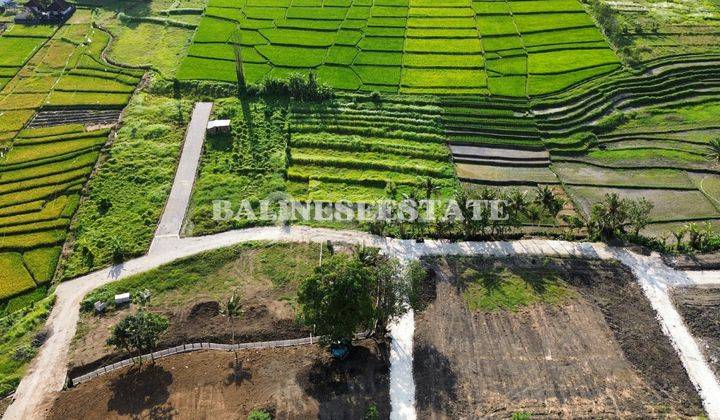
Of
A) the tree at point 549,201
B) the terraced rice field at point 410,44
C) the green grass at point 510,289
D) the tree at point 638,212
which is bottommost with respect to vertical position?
the green grass at point 510,289

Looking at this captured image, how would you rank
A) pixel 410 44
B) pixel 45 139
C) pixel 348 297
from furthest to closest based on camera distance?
pixel 410 44 < pixel 45 139 < pixel 348 297

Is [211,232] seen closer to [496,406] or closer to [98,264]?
[98,264]

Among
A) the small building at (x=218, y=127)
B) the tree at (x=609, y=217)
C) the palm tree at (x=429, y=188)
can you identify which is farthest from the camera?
the small building at (x=218, y=127)

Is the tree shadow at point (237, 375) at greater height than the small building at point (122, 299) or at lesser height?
lesser

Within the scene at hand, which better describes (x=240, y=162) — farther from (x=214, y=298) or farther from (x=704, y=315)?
(x=704, y=315)

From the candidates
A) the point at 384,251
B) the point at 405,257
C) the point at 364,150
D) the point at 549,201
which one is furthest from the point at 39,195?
the point at 549,201

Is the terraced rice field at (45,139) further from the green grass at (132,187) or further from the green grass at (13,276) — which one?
the green grass at (132,187)

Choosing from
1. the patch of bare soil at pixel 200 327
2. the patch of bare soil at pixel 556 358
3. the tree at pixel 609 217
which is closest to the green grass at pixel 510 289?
the patch of bare soil at pixel 556 358

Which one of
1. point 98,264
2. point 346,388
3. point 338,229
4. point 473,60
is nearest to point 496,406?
point 346,388

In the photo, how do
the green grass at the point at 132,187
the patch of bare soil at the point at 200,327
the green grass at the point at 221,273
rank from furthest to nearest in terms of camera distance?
the green grass at the point at 132,187, the green grass at the point at 221,273, the patch of bare soil at the point at 200,327
